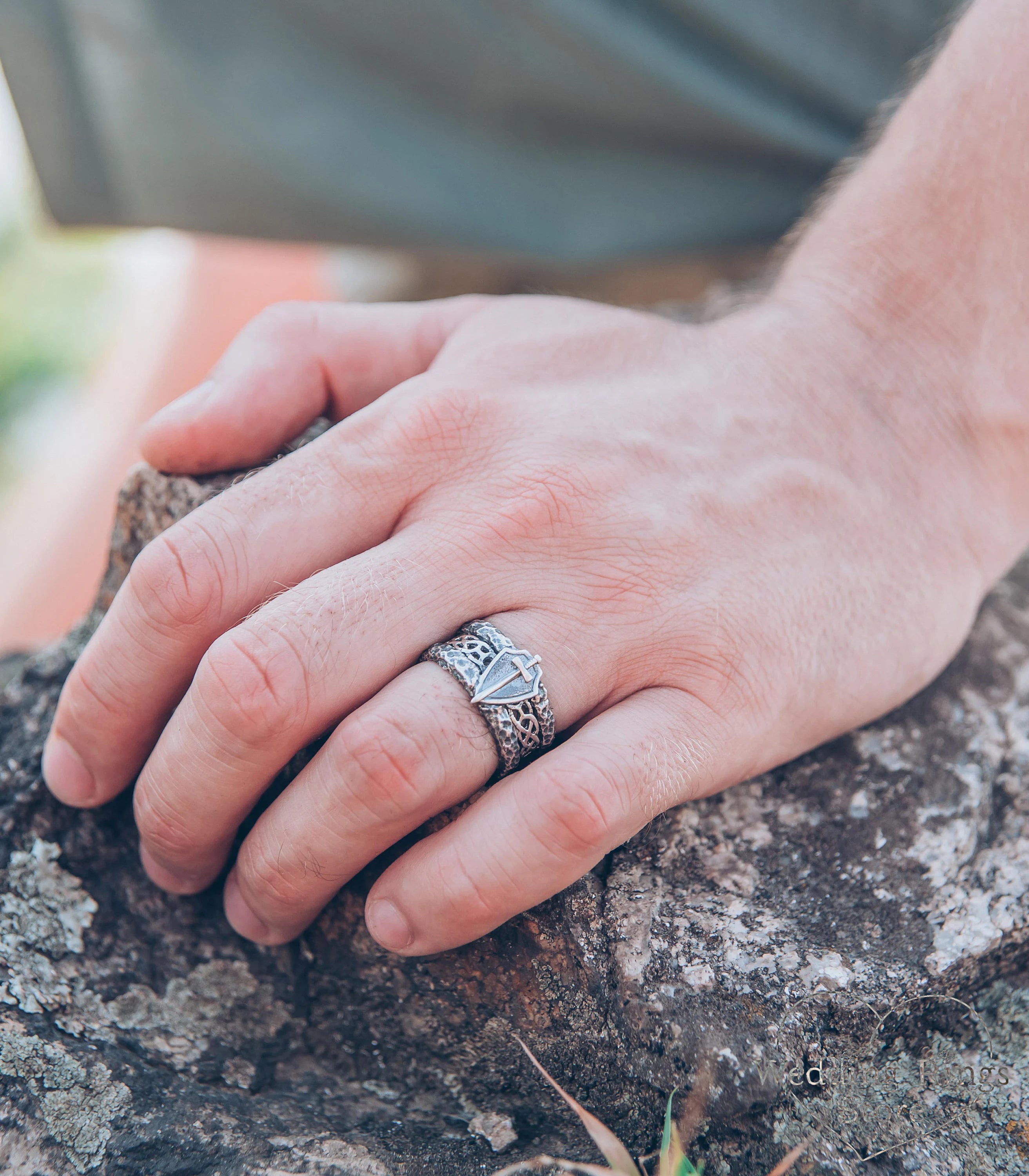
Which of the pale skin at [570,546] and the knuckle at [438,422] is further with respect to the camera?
the knuckle at [438,422]

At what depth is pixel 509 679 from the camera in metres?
0.84

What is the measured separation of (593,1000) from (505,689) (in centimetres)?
31

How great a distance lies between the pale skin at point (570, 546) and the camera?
0.82 metres

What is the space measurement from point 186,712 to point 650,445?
23.3 inches

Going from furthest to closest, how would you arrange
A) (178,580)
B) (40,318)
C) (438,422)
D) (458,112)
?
(40,318)
(458,112)
(438,422)
(178,580)

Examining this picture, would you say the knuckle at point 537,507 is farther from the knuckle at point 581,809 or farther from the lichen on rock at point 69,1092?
the lichen on rock at point 69,1092

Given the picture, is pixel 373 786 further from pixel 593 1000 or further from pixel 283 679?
pixel 593 1000

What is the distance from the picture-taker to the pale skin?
82 cm

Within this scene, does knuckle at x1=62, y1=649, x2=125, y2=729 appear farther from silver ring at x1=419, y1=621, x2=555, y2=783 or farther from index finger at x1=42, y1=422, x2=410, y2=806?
silver ring at x1=419, y1=621, x2=555, y2=783

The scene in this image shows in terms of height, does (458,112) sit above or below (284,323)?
above

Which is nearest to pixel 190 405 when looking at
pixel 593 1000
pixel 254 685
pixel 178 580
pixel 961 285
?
pixel 178 580

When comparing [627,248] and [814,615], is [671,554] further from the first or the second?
[627,248]

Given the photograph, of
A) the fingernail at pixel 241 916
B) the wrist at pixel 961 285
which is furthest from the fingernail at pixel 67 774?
the wrist at pixel 961 285

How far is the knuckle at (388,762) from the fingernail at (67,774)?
0.33m
